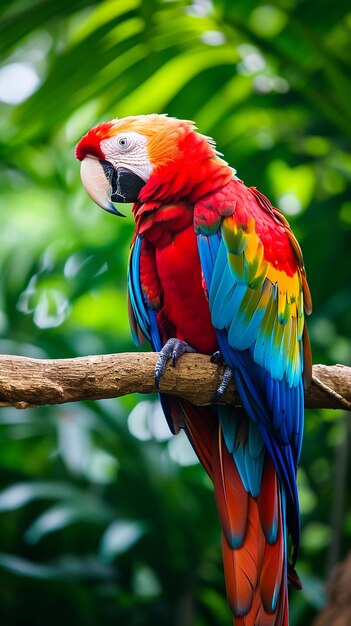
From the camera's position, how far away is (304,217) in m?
1.87

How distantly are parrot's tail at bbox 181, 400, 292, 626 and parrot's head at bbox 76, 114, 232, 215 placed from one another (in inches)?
14.4

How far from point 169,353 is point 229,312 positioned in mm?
111

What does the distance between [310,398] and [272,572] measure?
284mm

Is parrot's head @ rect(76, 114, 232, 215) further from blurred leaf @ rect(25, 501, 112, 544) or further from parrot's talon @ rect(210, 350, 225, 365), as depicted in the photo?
blurred leaf @ rect(25, 501, 112, 544)

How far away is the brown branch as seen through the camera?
995mm

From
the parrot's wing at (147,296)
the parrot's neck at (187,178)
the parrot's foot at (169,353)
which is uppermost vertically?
the parrot's neck at (187,178)

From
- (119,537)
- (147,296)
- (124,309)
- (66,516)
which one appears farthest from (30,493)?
(147,296)

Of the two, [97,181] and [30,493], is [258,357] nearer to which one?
[97,181]

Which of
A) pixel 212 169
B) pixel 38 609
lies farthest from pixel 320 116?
pixel 38 609

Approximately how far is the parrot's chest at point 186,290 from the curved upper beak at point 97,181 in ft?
0.45

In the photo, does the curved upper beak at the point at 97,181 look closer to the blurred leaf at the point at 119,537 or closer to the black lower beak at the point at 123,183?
the black lower beak at the point at 123,183

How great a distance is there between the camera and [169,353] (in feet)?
3.60

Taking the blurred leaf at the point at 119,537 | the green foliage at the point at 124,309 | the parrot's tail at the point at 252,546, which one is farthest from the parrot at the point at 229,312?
the blurred leaf at the point at 119,537

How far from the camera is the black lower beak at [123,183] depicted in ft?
3.99
